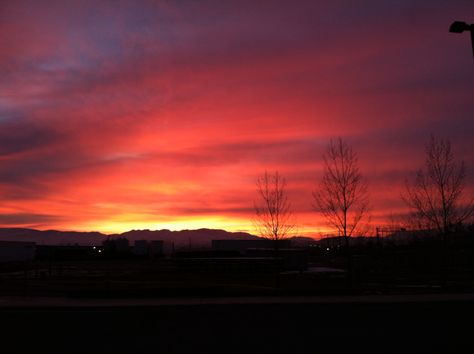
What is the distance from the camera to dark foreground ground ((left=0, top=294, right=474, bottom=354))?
34.6 ft

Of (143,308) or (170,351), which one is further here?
(143,308)

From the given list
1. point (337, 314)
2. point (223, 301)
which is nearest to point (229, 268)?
point (223, 301)

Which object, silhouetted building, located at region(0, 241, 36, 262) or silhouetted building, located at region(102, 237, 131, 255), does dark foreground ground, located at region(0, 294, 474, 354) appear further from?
silhouetted building, located at region(102, 237, 131, 255)

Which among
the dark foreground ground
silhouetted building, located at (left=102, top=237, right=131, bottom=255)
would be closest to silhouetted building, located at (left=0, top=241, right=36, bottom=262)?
silhouetted building, located at (left=102, top=237, right=131, bottom=255)

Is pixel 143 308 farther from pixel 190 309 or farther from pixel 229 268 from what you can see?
pixel 229 268

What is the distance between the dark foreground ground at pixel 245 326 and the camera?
10.5 metres

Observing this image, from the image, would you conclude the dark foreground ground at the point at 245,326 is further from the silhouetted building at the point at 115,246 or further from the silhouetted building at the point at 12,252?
the silhouetted building at the point at 115,246

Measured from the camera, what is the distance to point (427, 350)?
392 inches

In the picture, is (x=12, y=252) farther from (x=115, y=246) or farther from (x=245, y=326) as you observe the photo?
(x=245, y=326)

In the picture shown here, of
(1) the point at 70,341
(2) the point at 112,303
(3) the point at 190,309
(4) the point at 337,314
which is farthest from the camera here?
(2) the point at 112,303

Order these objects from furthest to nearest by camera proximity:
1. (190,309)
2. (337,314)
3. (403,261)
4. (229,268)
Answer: (403,261) → (229,268) → (190,309) → (337,314)

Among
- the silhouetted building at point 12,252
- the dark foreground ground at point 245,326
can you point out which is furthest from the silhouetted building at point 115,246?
the dark foreground ground at point 245,326

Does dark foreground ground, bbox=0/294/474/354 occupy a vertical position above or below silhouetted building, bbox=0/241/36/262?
below

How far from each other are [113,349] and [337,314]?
303 inches
